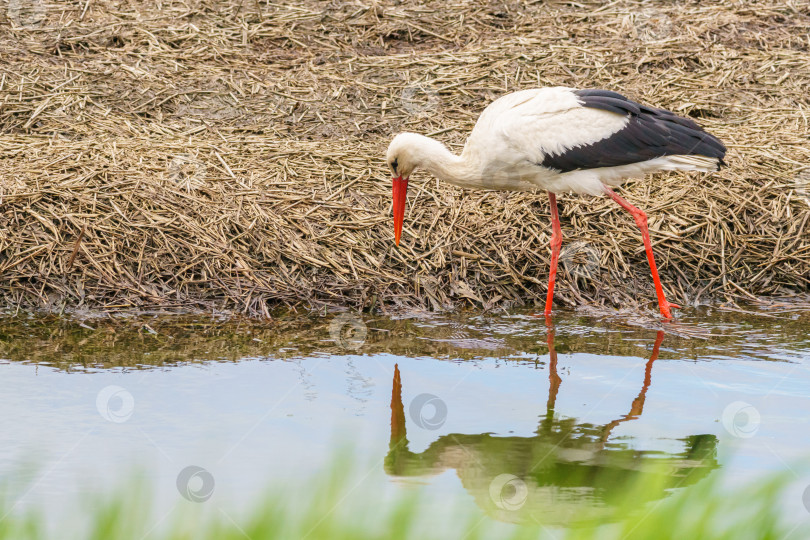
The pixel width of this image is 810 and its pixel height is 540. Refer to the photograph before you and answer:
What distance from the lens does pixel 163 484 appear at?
3.56 metres

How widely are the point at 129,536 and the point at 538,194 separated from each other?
6017mm

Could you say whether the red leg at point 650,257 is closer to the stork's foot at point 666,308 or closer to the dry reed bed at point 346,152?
the stork's foot at point 666,308

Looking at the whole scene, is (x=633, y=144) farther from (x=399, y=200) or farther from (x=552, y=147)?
(x=399, y=200)

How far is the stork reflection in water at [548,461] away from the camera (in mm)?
3488

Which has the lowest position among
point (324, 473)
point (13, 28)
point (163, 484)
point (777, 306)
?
point (163, 484)

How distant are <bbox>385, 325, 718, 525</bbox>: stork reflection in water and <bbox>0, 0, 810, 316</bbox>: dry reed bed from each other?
225 centimetres

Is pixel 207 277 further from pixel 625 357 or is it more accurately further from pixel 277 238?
pixel 625 357

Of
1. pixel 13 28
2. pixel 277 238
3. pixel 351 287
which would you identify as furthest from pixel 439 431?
pixel 13 28

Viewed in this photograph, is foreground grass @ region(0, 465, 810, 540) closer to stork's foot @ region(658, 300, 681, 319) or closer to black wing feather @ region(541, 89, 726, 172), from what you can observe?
stork's foot @ region(658, 300, 681, 319)

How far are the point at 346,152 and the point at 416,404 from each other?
366 centimetres

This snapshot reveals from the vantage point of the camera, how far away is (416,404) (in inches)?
180

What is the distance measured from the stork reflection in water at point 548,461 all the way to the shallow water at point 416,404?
1 centimetres

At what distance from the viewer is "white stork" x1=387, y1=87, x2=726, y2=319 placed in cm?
625

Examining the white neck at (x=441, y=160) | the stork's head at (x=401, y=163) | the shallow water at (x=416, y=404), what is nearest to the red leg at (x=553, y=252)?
the shallow water at (x=416, y=404)
